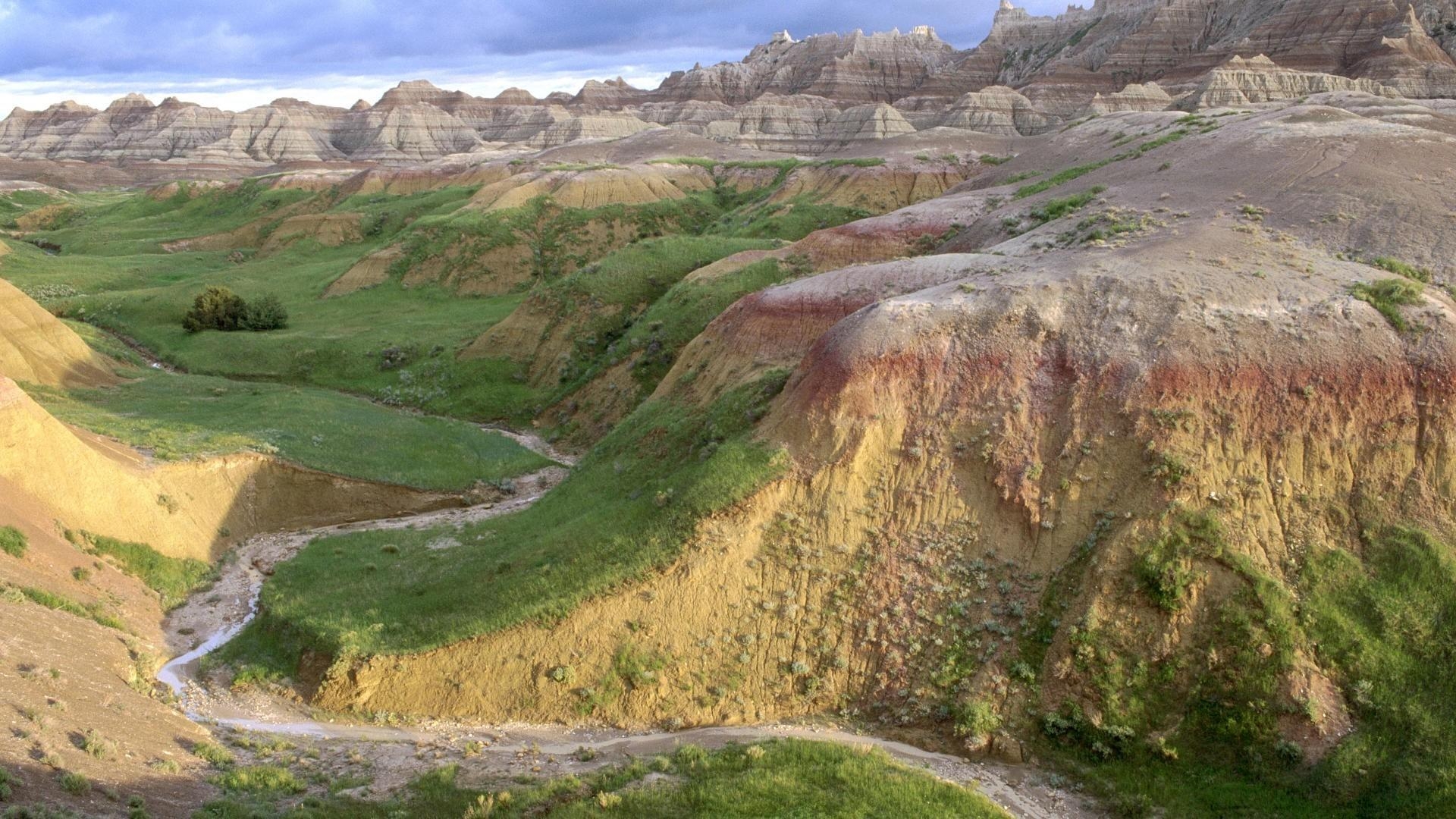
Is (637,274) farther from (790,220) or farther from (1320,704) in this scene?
(1320,704)

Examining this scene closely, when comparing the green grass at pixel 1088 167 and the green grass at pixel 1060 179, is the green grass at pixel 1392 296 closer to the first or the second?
the green grass at pixel 1088 167

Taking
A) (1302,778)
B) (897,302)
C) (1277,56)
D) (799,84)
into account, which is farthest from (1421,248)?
(799,84)

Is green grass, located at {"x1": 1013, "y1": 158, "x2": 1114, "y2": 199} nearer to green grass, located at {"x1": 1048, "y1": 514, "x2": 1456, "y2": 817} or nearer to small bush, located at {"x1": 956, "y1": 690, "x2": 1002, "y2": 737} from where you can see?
green grass, located at {"x1": 1048, "y1": 514, "x2": 1456, "y2": 817}

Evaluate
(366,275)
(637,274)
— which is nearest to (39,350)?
(637,274)

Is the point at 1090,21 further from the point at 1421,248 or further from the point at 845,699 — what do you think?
the point at 845,699

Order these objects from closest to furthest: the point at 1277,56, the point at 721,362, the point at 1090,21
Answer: the point at 721,362 < the point at 1277,56 < the point at 1090,21

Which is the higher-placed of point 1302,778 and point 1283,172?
point 1283,172
